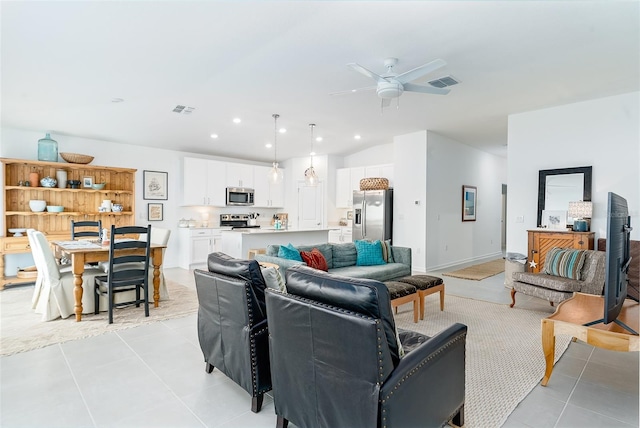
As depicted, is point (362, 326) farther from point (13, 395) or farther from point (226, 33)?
point (226, 33)

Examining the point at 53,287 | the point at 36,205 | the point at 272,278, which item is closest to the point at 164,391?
the point at 272,278

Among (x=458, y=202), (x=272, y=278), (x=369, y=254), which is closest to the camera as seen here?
(x=272, y=278)

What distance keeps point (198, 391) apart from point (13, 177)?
562 cm

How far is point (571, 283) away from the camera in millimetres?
3793

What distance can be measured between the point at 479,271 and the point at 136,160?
7.32m

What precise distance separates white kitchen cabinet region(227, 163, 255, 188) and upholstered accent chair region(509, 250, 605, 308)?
606 cm

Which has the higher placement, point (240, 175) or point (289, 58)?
point (289, 58)

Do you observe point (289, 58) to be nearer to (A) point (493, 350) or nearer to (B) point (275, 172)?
(B) point (275, 172)

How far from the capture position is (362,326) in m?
1.36

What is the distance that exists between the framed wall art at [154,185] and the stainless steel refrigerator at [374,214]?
13.8 ft

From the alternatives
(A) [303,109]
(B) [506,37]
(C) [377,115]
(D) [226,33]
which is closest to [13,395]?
(D) [226,33]

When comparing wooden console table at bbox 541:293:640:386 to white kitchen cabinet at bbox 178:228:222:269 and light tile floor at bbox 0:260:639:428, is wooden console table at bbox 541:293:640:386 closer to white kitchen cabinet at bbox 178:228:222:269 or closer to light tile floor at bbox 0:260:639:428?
light tile floor at bbox 0:260:639:428

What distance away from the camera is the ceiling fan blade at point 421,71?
2912mm

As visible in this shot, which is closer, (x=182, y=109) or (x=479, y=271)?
(x=182, y=109)
